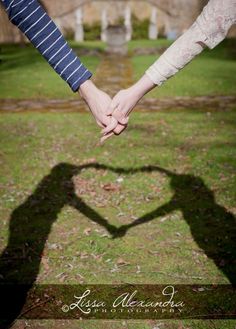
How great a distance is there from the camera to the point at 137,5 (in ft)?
128

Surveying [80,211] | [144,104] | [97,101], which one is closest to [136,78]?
[144,104]

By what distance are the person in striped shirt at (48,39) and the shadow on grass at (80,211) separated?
1973mm

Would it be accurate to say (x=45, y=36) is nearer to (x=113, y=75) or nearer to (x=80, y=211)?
(x=80, y=211)

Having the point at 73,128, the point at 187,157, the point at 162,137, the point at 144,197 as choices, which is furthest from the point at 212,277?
the point at 73,128

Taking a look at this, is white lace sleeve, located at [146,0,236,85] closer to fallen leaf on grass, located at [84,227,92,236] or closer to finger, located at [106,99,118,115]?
finger, located at [106,99,118,115]

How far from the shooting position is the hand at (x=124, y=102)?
2.57 m

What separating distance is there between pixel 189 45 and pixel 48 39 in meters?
0.80

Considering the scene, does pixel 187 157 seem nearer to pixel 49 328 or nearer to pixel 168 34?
pixel 49 328

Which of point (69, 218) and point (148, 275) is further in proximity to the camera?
point (69, 218)

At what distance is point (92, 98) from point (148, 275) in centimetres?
193

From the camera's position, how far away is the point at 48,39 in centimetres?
232

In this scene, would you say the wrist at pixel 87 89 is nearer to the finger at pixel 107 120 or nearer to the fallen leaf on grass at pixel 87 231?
the finger at pixel 107 120

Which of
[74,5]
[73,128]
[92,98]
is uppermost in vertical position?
[92,98]

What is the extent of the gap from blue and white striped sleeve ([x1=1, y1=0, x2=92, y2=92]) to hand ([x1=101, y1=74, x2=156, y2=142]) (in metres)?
0.31
